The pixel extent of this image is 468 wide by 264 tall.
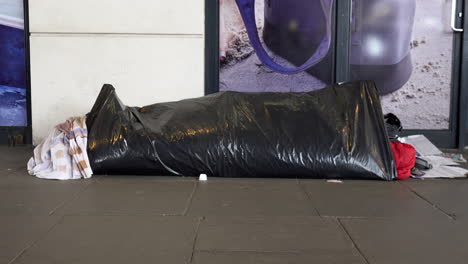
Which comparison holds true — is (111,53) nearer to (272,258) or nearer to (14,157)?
(14,157)

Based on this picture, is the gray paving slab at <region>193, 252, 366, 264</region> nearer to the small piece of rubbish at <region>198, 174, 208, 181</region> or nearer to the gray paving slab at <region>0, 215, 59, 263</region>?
the gray paving slab at <region>0, 215, 59, 263</region>

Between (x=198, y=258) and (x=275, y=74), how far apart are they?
3.58 metres

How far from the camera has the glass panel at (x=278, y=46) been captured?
202 inches

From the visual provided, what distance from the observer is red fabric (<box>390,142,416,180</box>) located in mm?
Result: 3582

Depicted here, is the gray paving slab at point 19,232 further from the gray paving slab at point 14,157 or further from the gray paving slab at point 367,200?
the gray paving slab at point 14,157

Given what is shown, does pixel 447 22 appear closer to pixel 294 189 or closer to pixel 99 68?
pixel 294 189

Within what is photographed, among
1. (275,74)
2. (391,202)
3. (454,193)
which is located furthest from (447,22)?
(391,202)

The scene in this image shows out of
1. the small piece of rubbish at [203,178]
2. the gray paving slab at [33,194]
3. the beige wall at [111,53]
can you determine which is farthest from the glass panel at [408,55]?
the gray paving slab at [33,194]

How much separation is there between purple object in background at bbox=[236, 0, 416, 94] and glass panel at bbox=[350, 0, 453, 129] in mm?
11

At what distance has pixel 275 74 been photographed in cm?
521

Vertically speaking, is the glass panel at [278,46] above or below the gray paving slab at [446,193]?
above

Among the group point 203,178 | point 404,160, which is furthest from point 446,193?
point 203,178

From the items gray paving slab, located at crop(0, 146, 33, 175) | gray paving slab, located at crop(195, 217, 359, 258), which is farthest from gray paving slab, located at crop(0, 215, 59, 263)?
gray paving slab, located at crop(0, 146, 33, 175)

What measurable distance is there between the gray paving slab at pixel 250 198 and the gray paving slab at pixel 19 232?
2.54 ft
